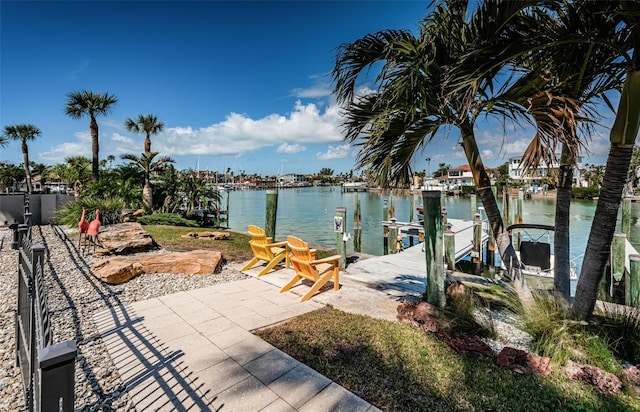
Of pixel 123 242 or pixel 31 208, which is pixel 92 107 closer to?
pixel 31 208

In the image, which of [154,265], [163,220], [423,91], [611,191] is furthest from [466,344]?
[163,220]

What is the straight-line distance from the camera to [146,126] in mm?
18875

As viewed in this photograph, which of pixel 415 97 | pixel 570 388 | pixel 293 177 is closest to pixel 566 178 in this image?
pixel 415 97

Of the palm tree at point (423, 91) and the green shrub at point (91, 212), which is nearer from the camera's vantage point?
the palm tree at point (423, 91)

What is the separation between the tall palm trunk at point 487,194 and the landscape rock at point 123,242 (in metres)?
7.66

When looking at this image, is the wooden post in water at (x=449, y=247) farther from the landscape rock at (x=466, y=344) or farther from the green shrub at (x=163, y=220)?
the green shrub at (x=163, y=220)

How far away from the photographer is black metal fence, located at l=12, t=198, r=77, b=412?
115 cm

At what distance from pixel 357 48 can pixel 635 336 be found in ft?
14.8

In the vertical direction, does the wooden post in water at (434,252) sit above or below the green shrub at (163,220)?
above

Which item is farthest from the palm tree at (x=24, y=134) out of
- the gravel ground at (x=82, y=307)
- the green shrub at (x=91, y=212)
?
the gravel ground at (x=82, y=307)

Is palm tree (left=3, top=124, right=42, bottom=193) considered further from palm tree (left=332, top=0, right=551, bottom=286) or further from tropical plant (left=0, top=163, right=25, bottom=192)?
palm tree (left=332, top=0, right=551, bottom=286)

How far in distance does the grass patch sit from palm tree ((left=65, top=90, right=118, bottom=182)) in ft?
61.0

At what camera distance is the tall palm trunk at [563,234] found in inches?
152

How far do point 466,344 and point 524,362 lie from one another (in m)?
0.52
